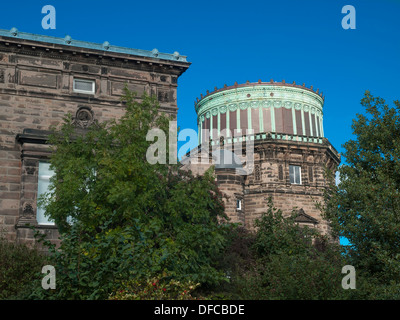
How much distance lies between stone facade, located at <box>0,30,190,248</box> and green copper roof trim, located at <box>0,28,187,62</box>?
0.14 ft

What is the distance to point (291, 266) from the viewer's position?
14844 mm

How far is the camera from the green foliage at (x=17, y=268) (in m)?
16.2

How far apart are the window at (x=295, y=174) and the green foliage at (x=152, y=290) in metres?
26.7

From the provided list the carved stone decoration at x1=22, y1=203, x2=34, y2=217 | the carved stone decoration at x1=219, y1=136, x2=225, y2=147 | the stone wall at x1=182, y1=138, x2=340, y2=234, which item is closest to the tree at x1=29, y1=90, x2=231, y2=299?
the carved stone decoration at x1=22, y1=203, x2=34, y2=217

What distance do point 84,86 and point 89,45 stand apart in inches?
78.1

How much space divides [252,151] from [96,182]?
75.0 feet

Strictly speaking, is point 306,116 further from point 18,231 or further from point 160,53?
point 18,231

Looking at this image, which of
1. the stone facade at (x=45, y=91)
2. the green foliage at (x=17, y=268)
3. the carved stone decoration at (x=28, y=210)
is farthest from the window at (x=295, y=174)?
the green foliage at (x=17, y=268)

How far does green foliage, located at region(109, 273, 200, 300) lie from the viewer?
11820mm

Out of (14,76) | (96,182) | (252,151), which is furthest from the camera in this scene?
(252,151)

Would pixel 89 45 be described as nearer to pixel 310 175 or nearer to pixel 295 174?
pixel 295 174

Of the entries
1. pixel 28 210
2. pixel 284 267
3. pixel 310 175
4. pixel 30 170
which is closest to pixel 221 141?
pixel 310 175

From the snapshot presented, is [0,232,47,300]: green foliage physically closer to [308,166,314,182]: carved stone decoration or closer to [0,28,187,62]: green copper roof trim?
[0,28,187,62]: green copper roof trim

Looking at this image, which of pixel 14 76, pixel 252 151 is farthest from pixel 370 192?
pixel 252 151
